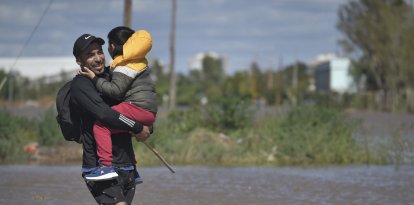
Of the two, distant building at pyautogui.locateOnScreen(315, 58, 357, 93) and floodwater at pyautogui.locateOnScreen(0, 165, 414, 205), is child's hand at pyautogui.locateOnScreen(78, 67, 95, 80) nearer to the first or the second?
floodwater at pyautogui.locateOnScreen(0, 165, 414, 205)

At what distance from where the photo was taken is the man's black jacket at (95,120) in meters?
Answer: 6.64

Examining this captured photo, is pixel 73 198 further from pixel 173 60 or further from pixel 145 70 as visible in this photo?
pixel 173 60

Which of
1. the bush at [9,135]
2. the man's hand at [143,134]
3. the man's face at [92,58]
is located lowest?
the bush at [9,135]

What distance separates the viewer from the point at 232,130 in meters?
21.9

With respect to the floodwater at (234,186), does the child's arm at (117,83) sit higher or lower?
higher

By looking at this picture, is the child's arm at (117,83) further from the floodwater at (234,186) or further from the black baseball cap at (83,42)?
the floodwater at (234,186)

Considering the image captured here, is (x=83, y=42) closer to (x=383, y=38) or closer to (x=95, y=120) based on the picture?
(x=95, y=120)

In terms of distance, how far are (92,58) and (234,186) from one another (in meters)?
7.38

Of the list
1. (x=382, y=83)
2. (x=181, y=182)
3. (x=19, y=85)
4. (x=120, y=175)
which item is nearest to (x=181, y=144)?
(x=181, y=182)

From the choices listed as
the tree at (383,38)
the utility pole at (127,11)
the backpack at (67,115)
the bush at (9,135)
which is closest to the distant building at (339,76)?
the tree at (383,38)

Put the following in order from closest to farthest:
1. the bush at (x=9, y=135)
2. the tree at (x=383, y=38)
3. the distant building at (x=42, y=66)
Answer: the bush at (x=9, y=135) < the tree at (x=383, y=38) < the distant building at (x=42, y=66)

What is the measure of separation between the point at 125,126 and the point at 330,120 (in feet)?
45.9

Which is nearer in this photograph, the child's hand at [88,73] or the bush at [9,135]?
the child's hand at [88,73]

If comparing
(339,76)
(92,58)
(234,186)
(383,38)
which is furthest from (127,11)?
(339,76)
